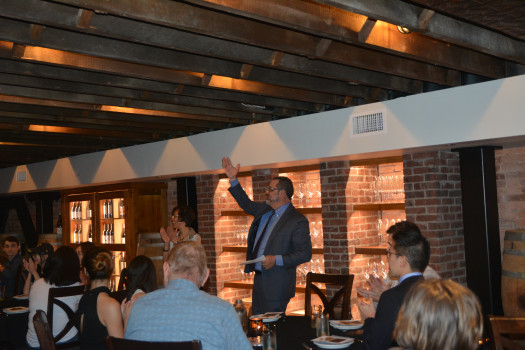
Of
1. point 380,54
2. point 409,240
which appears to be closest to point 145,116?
point 380,54

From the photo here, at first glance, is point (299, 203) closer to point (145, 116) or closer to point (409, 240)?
point (145, 116)

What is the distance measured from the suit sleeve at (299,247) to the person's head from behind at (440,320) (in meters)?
2.57

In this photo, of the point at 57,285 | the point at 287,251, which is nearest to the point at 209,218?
the point at 287,251

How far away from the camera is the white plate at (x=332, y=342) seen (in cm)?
279

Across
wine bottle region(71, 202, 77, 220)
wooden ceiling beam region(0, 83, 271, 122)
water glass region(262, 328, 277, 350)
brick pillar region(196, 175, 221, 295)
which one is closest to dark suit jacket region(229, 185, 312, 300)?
wooden ceiling beam region(0, 83, 271, 122)

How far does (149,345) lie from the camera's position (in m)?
2.11

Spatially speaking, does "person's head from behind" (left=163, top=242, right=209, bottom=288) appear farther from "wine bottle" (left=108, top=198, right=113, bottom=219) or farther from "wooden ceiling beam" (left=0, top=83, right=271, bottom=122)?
"wine bottle" (left=108, top=198, right=113, bottom=219)

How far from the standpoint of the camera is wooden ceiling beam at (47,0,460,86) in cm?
255

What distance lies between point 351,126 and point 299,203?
1.59 meters

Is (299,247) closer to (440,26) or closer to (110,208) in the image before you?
(440,26)

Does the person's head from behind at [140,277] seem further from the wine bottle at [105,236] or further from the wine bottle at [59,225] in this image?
the wine bottle at [59,225]

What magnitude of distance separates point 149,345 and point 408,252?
4.20 ft

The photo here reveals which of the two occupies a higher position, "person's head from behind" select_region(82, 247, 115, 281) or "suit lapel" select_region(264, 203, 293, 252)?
"suit lapel" select_region(264, 203, 293, 252)

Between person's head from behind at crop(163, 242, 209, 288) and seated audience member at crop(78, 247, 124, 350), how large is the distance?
0.72 metres
